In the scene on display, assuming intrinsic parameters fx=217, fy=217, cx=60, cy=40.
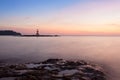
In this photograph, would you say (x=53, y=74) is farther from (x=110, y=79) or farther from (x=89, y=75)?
(x=110, y=79)

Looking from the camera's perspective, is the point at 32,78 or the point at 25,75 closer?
the point at 32,78

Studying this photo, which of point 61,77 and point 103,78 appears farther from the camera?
point 103,78

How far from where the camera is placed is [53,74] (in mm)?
20750

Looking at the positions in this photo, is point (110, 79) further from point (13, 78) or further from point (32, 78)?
point (13, 78)

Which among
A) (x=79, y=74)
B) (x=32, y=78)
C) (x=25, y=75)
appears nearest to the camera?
(x=32, y=78)

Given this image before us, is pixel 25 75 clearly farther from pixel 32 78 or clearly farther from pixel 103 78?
→ pixel 103 78

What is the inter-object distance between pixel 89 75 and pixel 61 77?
3538mm

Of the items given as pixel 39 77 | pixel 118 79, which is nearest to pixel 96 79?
pixel 118 79

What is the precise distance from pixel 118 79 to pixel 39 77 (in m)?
8.02

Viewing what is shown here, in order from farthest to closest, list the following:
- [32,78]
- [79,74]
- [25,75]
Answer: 1. [79,74]
2. [25,75]
3. [32,78]

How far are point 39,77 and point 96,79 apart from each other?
216 inches

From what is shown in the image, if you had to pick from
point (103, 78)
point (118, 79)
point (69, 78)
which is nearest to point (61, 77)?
point (69, 78)

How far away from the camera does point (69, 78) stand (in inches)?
754

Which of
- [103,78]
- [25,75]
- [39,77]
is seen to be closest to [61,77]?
[39,77]
